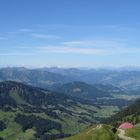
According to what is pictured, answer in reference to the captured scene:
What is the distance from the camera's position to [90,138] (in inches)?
7254

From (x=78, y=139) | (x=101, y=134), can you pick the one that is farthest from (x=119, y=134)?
(x=78, y=139)

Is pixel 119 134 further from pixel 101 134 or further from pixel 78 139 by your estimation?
pixel 78 139

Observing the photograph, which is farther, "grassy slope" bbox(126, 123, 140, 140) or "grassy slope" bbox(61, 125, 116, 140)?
"grassy slope" bbox(126, 123, 140, 140)

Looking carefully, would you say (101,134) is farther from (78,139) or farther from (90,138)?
(78,139)

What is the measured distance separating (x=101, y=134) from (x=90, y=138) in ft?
21.6

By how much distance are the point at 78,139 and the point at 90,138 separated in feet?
43.4

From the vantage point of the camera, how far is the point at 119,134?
601ft

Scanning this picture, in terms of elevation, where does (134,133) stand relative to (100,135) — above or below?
above

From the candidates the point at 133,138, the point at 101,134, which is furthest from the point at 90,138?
the point at 133,138

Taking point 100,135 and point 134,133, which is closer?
point 100,135

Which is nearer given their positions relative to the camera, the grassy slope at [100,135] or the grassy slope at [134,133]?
the grassy slope at [100,135]

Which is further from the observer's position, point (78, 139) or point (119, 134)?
point (78, 139)

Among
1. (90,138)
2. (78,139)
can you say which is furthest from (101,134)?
(78,139)

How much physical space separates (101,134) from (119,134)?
953 centimetres
